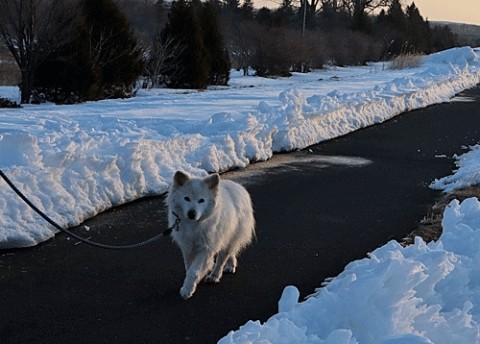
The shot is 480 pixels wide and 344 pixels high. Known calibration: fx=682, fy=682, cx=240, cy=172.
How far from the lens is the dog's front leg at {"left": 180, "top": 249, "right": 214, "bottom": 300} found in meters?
5.86

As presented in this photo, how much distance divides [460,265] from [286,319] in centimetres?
201

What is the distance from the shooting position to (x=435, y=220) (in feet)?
27.8

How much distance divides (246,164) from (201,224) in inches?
244

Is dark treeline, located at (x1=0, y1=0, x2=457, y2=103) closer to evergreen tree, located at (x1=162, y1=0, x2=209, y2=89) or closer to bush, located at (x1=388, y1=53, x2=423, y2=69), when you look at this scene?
evergreen tree, located at (x1=162, y1=0, x2=209, y2=89)

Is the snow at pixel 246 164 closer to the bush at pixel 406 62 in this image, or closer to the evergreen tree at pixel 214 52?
the evergreen tree at pixel 214 52

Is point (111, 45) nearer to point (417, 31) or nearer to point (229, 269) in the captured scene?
point (229, 269)

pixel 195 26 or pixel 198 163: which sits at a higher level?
pixel 195 26

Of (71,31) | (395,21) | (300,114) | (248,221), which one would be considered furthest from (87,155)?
(395,21)

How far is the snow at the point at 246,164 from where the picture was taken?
3898mm

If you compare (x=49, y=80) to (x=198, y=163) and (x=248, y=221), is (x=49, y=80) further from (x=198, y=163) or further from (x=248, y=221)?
(x=248, y=221)

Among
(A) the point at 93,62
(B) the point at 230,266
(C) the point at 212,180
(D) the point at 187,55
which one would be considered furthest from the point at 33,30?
(C) the point at 212,180

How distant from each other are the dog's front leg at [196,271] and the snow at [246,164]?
1.12m

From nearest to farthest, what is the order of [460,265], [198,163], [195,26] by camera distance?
[460,265], [198,163], [195,26]

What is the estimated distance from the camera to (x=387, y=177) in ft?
38.6
